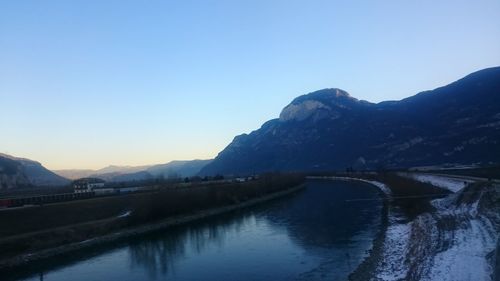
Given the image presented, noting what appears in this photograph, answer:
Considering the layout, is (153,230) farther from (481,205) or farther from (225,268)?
(481,205)

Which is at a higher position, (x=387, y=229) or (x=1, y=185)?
(x=1, y=185)

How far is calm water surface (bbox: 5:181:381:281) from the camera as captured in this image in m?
30.8

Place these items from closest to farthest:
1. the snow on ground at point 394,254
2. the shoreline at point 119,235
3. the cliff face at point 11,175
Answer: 1. the snow on ground at point 394,254
2. the shoreline at point 119,235
3. the cliff face at point 11,175

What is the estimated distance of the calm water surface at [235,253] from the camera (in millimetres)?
30781

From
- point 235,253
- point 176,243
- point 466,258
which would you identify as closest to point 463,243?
point 466,258

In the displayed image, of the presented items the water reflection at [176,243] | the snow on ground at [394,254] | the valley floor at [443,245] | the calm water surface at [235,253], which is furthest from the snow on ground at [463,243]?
the water reflection at [176,243]

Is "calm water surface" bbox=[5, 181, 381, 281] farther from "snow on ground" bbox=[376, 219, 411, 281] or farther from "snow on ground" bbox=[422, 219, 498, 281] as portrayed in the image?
"snow on ground" bbox=[422, 219, 498, 281]

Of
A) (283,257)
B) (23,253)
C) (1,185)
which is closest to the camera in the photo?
(283,257)

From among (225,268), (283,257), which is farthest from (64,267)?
(283,257)

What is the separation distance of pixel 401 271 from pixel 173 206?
139 ft

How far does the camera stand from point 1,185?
164 m

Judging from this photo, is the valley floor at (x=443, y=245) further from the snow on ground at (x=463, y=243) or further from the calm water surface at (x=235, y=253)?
the calm water surface at (x=235, y=253)

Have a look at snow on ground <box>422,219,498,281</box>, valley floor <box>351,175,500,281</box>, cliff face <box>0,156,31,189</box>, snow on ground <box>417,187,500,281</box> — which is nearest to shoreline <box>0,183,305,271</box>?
valley floor <box>351,175,500,281</box>

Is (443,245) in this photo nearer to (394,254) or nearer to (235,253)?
(394,254)
